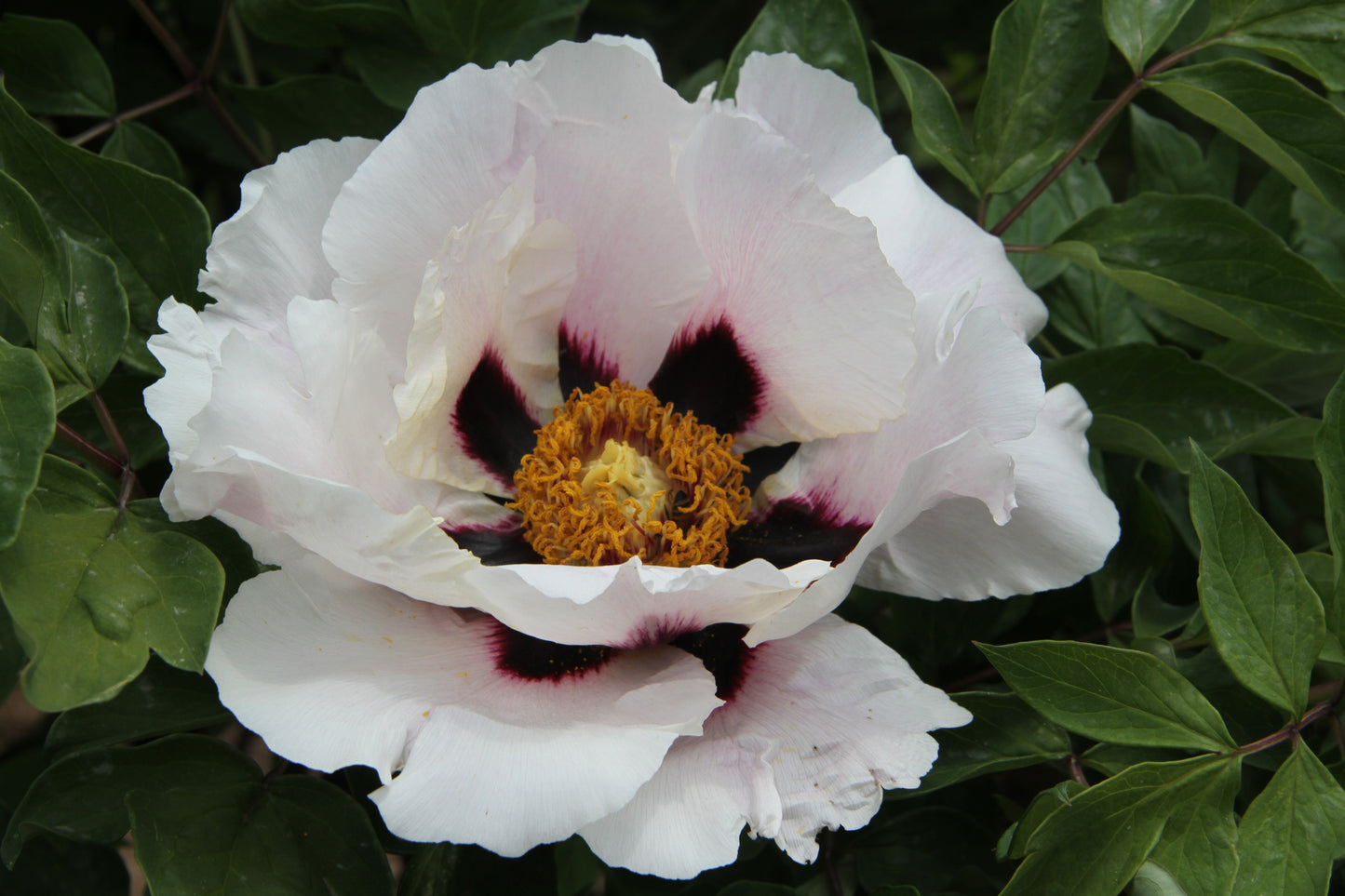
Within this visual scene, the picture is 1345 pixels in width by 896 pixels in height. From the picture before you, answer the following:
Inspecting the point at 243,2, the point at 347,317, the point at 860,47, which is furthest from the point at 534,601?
the point at 243,2

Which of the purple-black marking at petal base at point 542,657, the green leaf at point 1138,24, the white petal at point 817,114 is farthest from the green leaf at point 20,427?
the green leaf at point 1138,24

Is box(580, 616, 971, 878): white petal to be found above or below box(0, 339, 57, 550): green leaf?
below

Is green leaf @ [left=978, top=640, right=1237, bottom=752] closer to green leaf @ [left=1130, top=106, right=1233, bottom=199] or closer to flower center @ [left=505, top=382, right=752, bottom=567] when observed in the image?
flower center @ [left=505, top=382, right=752, bottom=567]

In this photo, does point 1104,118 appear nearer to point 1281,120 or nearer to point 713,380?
point 1281,120

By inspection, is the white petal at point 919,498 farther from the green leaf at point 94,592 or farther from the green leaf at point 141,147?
the green leaf at point 141,147

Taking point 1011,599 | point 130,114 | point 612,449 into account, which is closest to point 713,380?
point 612,449

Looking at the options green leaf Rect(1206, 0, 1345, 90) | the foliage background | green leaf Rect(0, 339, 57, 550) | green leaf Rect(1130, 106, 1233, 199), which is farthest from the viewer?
green leaf Rect(1130, 106, 1233, 199)

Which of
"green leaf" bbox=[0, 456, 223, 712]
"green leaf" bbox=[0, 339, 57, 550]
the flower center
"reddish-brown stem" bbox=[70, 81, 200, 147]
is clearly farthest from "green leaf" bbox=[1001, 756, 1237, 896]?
"reddish-brown stem" bbox=[70, 81, 200, 147]

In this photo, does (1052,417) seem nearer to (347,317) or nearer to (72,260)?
(347,317)
